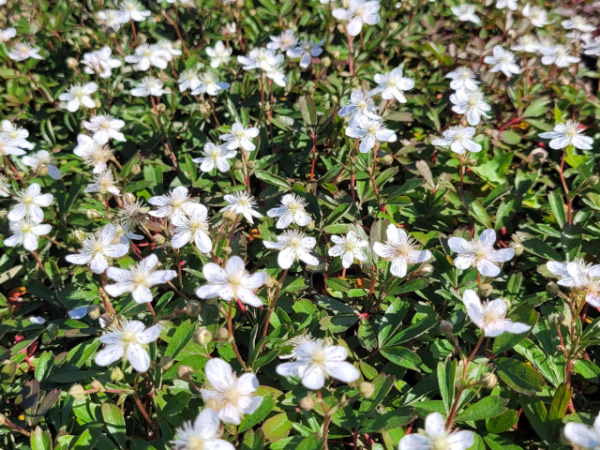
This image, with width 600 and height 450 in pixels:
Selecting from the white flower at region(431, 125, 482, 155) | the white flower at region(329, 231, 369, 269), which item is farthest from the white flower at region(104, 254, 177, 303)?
the white flower at region(431, 125, 482, 155)

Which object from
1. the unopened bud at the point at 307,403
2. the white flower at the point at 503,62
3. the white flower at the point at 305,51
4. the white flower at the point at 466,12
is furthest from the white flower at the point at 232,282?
the white flower at the point at 466,12

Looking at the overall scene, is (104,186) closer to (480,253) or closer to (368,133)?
(368,133)

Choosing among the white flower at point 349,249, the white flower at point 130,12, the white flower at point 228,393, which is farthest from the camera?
the white flower at point 130,12

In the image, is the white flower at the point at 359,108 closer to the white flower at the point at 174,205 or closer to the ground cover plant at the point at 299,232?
the ground cover plant at the point at 299,232

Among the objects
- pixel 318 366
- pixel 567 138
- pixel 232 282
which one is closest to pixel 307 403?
Answer: pixel 318 366

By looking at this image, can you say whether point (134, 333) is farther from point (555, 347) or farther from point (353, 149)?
point (555, 347)

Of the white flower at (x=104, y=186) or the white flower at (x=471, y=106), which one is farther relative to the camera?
the white flower at (x=471, y=106)

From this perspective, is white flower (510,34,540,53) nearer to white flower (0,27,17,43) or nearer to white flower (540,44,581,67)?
white flower (540,44,581,67)
